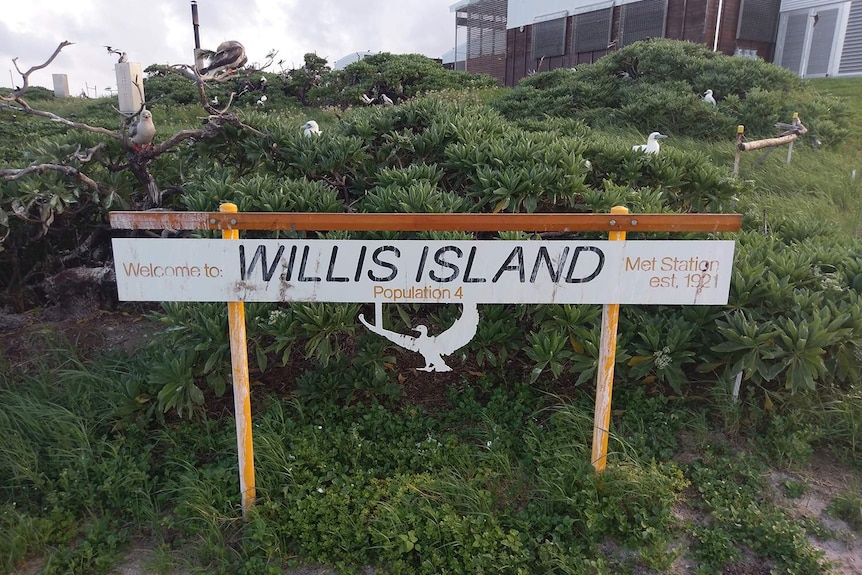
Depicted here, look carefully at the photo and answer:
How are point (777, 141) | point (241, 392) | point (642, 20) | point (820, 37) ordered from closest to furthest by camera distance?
point (241, 392)
point (777, 141)
point (820, 37)
point (642, 20)

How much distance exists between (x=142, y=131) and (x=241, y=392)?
2889 millimetres

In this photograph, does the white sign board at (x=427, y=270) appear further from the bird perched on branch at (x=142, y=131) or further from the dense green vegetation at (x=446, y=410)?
the bird perched on branch at (x=142, y=131)

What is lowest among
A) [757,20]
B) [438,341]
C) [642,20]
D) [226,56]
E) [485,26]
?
[438,341]

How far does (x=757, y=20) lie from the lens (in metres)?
19.0

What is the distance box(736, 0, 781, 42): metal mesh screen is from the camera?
18.8 metres

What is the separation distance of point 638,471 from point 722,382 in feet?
2.50

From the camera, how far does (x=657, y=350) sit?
3145 millimetres

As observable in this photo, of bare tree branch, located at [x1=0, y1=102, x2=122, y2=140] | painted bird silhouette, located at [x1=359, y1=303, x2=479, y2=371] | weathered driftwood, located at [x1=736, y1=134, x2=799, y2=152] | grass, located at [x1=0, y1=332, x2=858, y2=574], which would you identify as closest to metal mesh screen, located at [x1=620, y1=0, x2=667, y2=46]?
weathered driftwood, located at [x1=736, y1=134, x2=799, y2=152]

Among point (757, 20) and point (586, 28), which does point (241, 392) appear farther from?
point (586, 28)

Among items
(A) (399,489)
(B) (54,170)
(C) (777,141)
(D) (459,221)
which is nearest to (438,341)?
(D) (459,221)

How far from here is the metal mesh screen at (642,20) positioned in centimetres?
2019

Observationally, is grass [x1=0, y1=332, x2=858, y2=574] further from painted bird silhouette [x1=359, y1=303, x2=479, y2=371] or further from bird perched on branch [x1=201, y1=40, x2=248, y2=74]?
bird perched on branch [x1=201, y1=40, x2=248, y2=74]

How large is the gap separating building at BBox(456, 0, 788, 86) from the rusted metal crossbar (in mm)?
19229

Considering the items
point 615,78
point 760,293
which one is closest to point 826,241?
point 760,293
